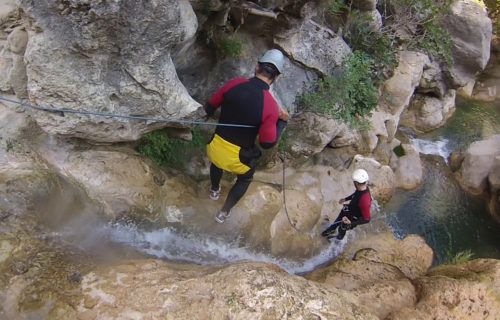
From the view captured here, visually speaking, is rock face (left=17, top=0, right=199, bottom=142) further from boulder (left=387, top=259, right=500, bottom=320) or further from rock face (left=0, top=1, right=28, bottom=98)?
boulder (left=387, top=259, right=500, bottom=320)

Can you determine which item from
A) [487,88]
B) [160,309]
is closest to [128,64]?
[160,309]

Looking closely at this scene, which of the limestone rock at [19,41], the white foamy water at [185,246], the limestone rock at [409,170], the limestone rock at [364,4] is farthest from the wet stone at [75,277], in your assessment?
the limestone rock at [364,4]

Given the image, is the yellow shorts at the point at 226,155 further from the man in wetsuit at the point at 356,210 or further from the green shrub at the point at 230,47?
the green shrub at the point at 230,47

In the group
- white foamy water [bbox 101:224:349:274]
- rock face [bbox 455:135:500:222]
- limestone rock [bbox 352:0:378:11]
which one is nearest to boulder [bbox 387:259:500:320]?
white foamy water [bbox 101:224:349:274]

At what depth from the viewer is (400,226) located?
33.2 ft

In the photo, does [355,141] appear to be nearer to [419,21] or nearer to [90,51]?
[419,21]

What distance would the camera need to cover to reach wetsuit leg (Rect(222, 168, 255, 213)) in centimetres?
614

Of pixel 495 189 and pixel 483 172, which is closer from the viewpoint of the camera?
pixel 495 189

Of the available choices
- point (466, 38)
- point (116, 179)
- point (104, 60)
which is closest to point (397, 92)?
point (466, 38)

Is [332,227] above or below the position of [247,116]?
below

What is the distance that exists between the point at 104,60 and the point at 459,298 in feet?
18.6

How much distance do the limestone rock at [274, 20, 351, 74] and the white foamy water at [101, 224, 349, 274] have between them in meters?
4.12

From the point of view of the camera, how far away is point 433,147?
1348 centimetres

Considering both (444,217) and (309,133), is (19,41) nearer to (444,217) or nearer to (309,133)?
(309,133)
